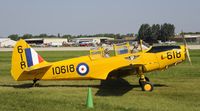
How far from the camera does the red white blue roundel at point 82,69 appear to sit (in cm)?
1262

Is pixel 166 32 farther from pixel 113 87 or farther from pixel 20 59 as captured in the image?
pixel 20 59

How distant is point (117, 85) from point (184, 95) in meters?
3.52

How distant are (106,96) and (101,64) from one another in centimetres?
199

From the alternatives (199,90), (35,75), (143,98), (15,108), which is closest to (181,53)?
(199,90)

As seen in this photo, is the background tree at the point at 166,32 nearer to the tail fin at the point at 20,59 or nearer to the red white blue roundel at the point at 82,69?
the red white blue roundel at the point at 82,69

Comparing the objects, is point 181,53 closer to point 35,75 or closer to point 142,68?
point 142,68

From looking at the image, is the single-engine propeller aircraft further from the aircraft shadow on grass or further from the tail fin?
the aircraft shadow on grass

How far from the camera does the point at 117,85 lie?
44.6ft

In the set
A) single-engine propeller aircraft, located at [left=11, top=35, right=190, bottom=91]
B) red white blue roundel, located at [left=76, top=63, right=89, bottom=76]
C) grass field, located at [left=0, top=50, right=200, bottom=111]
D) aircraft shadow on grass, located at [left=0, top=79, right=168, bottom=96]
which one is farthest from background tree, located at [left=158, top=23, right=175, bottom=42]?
red white blue roundel, located at [left=76, top=63, right=89, bottom=76]

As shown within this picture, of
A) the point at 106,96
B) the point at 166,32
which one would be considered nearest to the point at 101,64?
the point at 106,96

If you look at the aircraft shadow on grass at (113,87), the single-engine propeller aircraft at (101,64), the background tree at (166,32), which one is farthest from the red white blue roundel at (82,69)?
the background tree at (166,32)

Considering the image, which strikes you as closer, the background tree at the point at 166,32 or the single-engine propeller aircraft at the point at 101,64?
the single-engine propeller aircraft at the point at 101,64

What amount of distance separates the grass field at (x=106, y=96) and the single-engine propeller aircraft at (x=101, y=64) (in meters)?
0.52

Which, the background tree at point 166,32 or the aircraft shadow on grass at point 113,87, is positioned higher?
the aircraft shadow on grass at point 113,87
